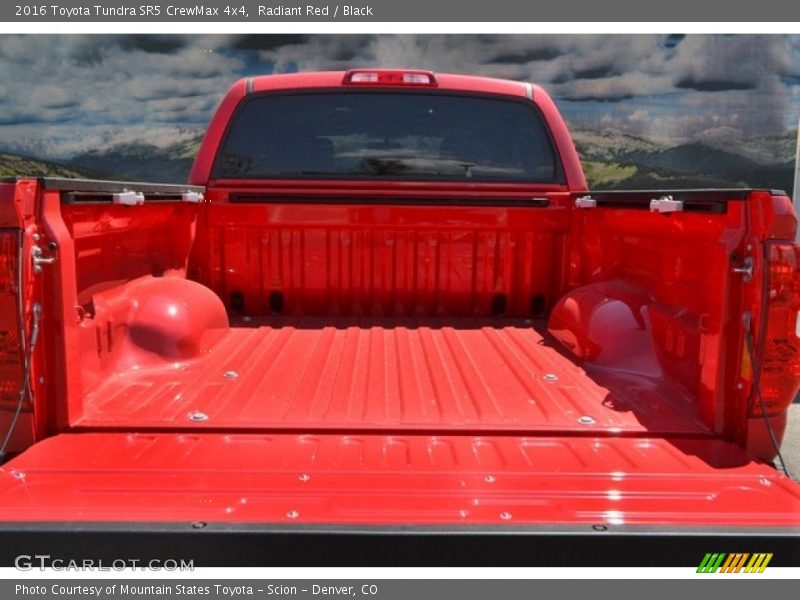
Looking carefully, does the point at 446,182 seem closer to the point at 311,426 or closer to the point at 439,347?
the point at 439,347

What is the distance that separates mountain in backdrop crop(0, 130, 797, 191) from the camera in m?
12.8

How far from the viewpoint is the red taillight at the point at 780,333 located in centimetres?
214

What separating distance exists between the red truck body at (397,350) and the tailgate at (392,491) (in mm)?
10

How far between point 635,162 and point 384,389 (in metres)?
12.3

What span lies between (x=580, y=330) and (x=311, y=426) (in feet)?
4.82

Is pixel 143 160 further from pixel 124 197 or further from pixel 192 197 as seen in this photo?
pixel 124 197

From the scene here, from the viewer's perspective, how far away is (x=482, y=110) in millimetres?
3869

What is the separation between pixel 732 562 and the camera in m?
1.69

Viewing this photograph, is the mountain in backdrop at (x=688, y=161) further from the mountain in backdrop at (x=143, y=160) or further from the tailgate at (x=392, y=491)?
the tailgate at (x=392, y=491)

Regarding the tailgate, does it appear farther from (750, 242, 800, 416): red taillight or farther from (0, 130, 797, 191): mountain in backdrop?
(0, 130, 797, 191): mountain in backdrop

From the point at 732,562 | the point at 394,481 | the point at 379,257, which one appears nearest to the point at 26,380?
the point at 394,481

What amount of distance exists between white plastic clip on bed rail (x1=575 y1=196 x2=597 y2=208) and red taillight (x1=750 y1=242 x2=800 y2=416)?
4.91 ft

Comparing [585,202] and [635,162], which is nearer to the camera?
[585,202]

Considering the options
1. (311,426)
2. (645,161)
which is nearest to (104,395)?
(311,426)
